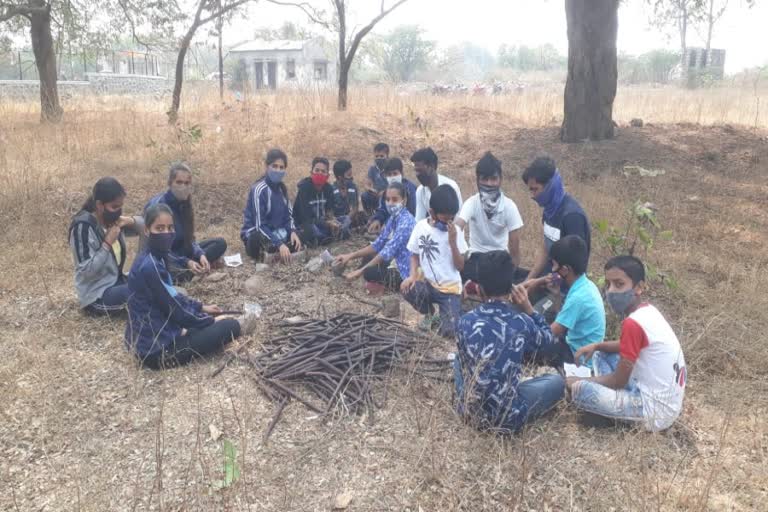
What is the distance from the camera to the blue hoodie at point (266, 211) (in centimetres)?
599

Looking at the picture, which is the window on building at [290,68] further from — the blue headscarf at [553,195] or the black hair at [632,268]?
the black hair at [632,268]

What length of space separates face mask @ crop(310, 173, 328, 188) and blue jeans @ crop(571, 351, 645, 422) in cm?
399

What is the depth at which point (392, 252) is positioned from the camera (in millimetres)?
5051

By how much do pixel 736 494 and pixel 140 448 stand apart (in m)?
3.02

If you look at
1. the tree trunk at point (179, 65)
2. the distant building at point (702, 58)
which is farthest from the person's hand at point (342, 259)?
the distant building at point (702, 58)

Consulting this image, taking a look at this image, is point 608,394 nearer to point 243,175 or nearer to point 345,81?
point 243,175

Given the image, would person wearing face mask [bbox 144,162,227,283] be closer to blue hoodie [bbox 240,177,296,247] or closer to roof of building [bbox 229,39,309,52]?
blue hoodie [bbox 240,177,296,247]

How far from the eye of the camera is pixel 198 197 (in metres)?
8.04

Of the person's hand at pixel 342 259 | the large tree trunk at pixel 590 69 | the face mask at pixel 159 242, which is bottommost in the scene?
the person's hand at pixel 342 259

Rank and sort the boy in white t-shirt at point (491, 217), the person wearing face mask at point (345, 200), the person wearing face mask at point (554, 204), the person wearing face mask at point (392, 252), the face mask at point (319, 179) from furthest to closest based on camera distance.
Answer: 1. the person wearing face mask at point (345, 200)
2. the face mask at point (319, 179)
3. the person wearing face mask at point (392, 252)
4. the boy in white t-shirt at point (491, 217)
5. the person wearing face mask at point (554, 204)

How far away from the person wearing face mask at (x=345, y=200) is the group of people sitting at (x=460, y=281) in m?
0.02

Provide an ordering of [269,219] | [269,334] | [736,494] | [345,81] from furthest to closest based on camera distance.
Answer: [345,81] < [269,219] < [269,334] < [736,494]

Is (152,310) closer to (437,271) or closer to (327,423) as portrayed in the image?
(327,423)

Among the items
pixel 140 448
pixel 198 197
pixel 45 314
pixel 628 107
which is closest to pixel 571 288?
pixel 140 448
